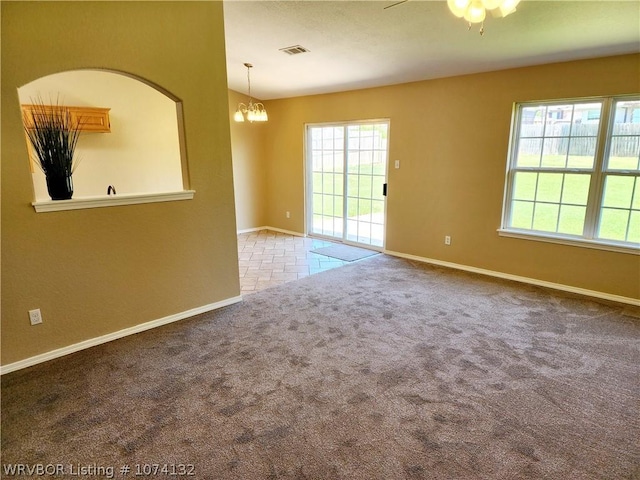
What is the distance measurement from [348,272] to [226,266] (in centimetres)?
168

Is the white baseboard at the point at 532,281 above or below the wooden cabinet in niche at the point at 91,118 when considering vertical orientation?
below

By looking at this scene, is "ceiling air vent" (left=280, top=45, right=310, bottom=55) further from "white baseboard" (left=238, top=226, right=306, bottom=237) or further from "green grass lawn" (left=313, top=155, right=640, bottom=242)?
"white baseboard" (left=238, top=226, right=306, bottom=237)

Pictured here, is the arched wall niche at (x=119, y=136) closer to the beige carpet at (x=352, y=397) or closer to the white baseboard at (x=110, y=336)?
the white baseboard at (x=110, y=336)

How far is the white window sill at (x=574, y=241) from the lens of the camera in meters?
3.65

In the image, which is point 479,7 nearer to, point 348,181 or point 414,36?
point 414,36

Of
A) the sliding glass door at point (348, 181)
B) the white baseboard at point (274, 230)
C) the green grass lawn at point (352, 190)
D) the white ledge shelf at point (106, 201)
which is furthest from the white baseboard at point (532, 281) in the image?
the white ledge shelf at point (106, 201)

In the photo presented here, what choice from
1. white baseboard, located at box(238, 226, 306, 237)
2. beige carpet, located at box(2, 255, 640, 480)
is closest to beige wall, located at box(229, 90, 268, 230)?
white baseboard, located at box(238, 226, 306, 237)

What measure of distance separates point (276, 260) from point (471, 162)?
292 centimetres

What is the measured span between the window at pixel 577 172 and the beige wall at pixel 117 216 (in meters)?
3.34

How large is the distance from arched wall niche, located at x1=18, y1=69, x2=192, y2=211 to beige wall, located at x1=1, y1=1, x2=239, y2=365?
1.18m

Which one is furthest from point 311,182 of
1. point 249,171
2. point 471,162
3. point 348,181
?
point 471,162

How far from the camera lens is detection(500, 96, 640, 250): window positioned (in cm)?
362

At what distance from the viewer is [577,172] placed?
3881mm

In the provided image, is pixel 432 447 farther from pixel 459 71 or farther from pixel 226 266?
pixel 459 71
